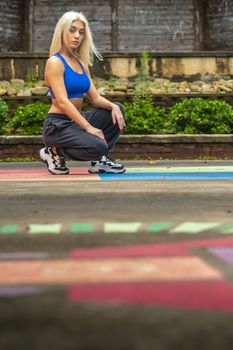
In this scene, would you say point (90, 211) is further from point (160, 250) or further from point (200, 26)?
point (200, 26)

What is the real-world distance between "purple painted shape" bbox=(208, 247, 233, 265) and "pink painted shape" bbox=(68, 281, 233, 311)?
0.99 ft

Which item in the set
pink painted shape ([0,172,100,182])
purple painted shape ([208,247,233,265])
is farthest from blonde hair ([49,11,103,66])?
purple painted shape ([208,247,233,265])

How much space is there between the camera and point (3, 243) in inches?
86.3

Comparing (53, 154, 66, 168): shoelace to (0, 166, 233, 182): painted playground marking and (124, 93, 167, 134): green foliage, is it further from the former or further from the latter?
(124, 93, 167, 134): green foliage

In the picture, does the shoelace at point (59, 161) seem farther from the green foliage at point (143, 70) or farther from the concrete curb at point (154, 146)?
the green foliage at point (143, 70)

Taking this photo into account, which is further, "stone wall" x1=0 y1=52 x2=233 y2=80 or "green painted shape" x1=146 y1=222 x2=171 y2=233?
"stone wall" x1=0 y1=52 x2=233 y2=80

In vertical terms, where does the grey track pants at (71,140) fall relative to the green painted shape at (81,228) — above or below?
below

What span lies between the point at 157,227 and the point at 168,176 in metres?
2.65

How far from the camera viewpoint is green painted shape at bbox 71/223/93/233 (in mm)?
2438

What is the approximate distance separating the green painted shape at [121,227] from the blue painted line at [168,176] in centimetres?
225

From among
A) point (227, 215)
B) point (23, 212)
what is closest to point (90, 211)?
point (23, 212)

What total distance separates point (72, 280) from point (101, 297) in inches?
7.0

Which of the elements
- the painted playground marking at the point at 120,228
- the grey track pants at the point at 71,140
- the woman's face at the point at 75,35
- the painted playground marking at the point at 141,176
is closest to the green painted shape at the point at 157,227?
the painted playground marking at the point at 120,228

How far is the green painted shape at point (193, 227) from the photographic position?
2.45m
